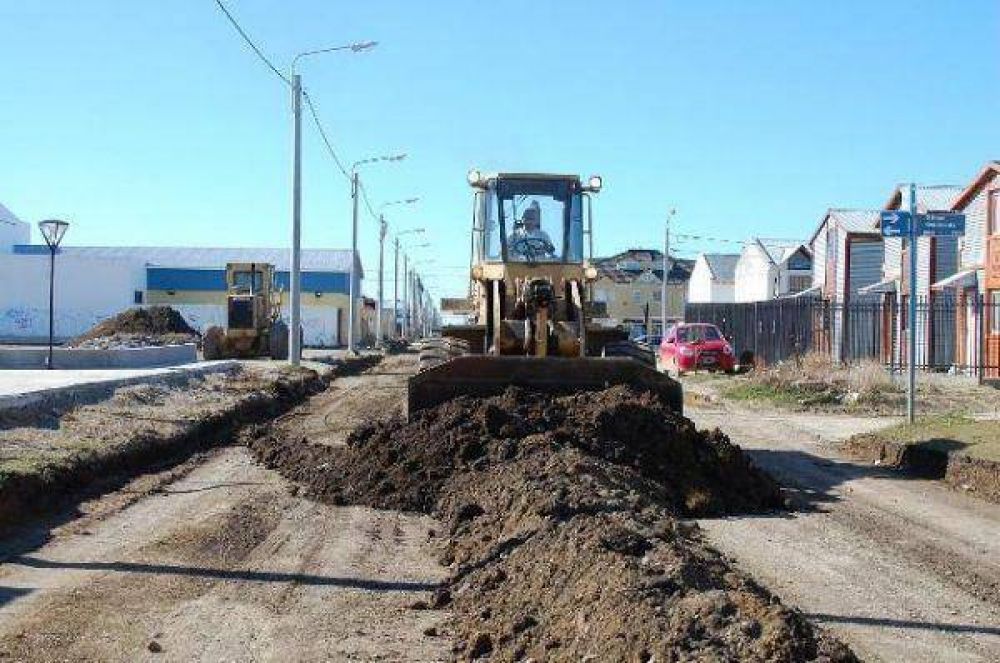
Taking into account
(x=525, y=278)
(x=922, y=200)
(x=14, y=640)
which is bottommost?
(x=14, y=640)

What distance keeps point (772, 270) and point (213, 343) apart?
38099 mm

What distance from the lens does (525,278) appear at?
15922 mm

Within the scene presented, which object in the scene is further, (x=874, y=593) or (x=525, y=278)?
(x=525, y=278)

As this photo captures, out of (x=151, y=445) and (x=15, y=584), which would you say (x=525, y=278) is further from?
(x=15, y=584)

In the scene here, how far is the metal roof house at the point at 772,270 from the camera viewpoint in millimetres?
67250

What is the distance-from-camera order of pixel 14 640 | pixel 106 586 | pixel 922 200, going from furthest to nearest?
pixel 922 200
pixel 106 586
pixel 14 640

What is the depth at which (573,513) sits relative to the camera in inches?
327

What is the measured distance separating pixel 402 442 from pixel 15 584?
5.06 meters

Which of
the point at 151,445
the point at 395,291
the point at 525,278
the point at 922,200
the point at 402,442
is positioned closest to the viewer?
the point at 402,442

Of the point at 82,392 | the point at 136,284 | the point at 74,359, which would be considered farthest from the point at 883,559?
the point at 136,284

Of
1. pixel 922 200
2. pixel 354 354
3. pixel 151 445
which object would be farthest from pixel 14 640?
pixel 354 354

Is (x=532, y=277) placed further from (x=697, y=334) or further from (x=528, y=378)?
(x=697, y=334)

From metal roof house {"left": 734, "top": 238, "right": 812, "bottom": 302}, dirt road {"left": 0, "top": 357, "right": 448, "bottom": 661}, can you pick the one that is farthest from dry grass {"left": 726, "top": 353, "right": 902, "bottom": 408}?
metal roof house {"left": 734, "top": 238, "right": 812, "bottom": 302}

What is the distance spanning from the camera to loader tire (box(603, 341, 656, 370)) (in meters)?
15.7
